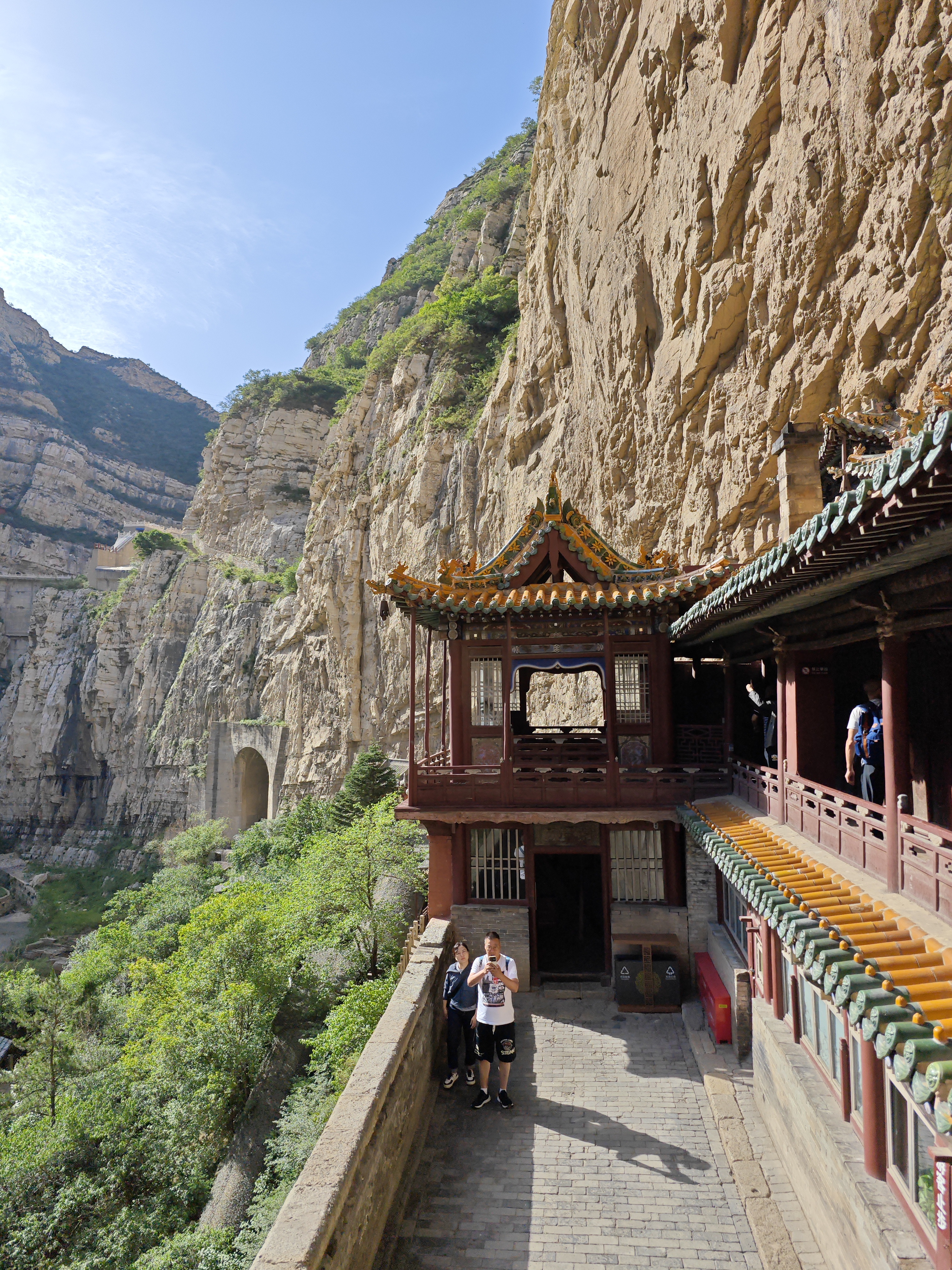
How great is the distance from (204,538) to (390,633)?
2401 centimetres

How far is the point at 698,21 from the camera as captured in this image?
46.6 feet

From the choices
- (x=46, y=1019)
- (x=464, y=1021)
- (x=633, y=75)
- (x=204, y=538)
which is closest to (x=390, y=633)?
(x=46, y=1019)

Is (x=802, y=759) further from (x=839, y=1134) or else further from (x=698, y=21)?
(x=698, y=21)

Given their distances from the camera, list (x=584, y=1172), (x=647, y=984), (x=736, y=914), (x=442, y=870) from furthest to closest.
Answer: (x=442, y=870) < (x=647, y=984) < (x=736, y=914) < (x=584, y=1172)

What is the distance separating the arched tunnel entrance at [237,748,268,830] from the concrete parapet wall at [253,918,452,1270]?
2967cm

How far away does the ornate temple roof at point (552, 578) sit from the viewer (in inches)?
341

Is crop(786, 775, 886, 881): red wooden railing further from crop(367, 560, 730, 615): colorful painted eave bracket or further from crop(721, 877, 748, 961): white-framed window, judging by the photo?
crop(367, 560, 730, 615): colorful painted eave bracket

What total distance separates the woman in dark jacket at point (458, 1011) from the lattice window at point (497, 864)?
2151mm

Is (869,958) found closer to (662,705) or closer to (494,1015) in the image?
(494,1015)

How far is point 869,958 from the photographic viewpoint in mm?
3277

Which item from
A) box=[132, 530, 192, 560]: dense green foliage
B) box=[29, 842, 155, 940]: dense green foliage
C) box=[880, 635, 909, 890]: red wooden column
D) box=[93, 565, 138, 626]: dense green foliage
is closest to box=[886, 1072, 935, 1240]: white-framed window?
box=[880, 635, 909, 890]: red wooden column

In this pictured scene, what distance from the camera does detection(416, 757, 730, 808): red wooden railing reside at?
886 cm

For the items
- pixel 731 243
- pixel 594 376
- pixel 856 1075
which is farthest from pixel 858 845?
pixel 594 376

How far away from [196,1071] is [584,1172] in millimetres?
8230
